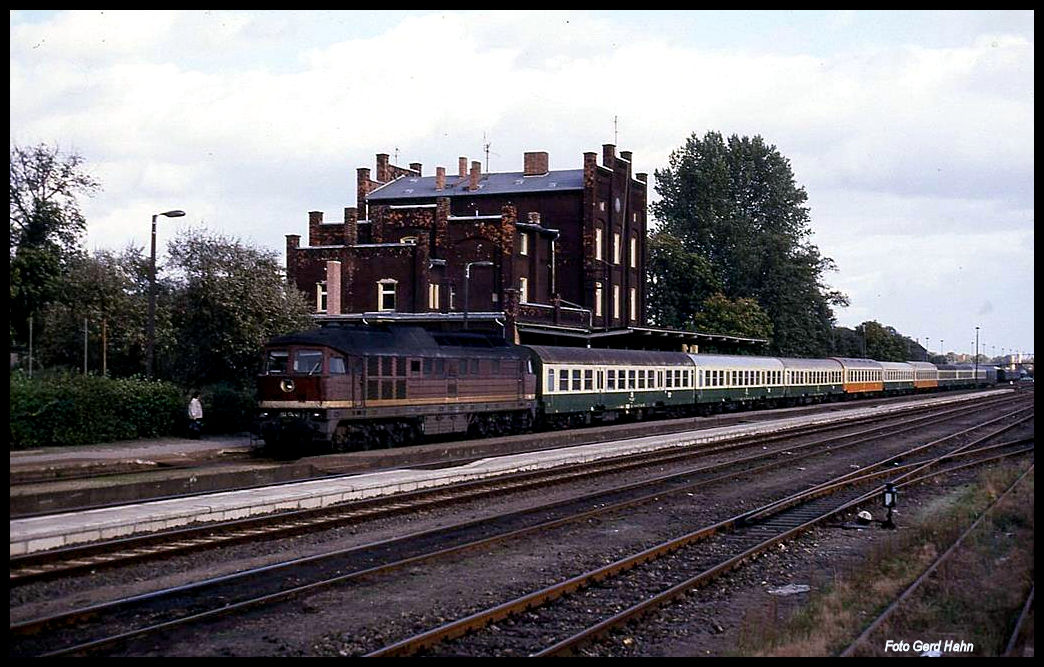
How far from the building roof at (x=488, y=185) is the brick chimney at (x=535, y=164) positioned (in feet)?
1.34

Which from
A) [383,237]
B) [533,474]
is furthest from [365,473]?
[383,237]

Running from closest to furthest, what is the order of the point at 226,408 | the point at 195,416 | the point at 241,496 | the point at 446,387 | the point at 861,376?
1. the point at 241,496
2. the point at 195,416
3. the point at 446,387
4. the point at 226,408
5. the point at 861,376

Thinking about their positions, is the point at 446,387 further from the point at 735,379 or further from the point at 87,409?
the point at 735,379

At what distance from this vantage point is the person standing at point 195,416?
29734mm

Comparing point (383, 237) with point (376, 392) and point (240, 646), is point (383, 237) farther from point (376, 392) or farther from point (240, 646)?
point (240, 646)

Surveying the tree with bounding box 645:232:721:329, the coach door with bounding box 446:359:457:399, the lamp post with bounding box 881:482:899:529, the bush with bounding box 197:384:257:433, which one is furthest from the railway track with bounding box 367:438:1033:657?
the tree with bounding box 645:232:721:329

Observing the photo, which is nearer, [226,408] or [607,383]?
[226,408]

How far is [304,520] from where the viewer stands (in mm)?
17156

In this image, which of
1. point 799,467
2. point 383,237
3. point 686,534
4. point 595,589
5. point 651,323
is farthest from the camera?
point 651,323

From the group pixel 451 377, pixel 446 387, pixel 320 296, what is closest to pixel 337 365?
pixel 446 387

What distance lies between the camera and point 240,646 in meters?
10.0

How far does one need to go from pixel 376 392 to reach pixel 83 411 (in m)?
7.54

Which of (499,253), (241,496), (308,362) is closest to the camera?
(241,496)

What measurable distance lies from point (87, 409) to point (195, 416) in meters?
2.93
